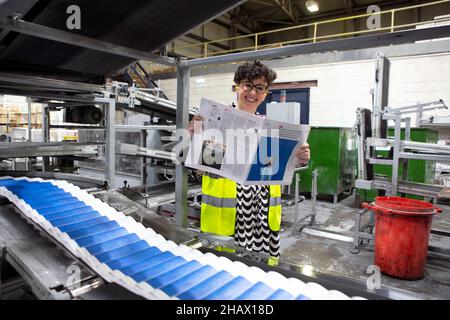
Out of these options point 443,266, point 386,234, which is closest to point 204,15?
point 386,234

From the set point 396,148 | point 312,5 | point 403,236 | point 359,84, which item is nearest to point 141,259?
point 403,236

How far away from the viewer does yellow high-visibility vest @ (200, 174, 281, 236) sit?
1.71 m

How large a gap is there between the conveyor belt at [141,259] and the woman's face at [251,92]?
0.87 m

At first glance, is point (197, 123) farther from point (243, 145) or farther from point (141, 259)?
point (141, 259)

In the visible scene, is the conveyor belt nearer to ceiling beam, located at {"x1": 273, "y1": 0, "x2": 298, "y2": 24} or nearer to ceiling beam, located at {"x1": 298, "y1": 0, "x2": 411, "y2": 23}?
ceiling beam, located at {"x1": 273, "y1": 0, "x2": 298, "y2": 24}

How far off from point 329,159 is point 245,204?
14.9 ft

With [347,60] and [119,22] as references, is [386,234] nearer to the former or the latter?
[119,22]

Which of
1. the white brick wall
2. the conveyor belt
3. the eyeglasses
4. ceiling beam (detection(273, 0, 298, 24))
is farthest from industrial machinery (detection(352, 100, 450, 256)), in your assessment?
ceiling beam (detection(273, 0, 298, 24))

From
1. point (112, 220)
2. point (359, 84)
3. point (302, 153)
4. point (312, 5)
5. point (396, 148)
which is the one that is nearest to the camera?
point (112, 220)

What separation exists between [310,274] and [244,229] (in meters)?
0.71

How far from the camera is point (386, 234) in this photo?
116 inches

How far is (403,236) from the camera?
285 centimetres

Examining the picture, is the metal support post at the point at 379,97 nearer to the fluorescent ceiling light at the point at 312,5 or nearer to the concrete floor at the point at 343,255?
the concrete floor at the point at 343,255

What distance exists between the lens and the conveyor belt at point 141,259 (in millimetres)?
894
